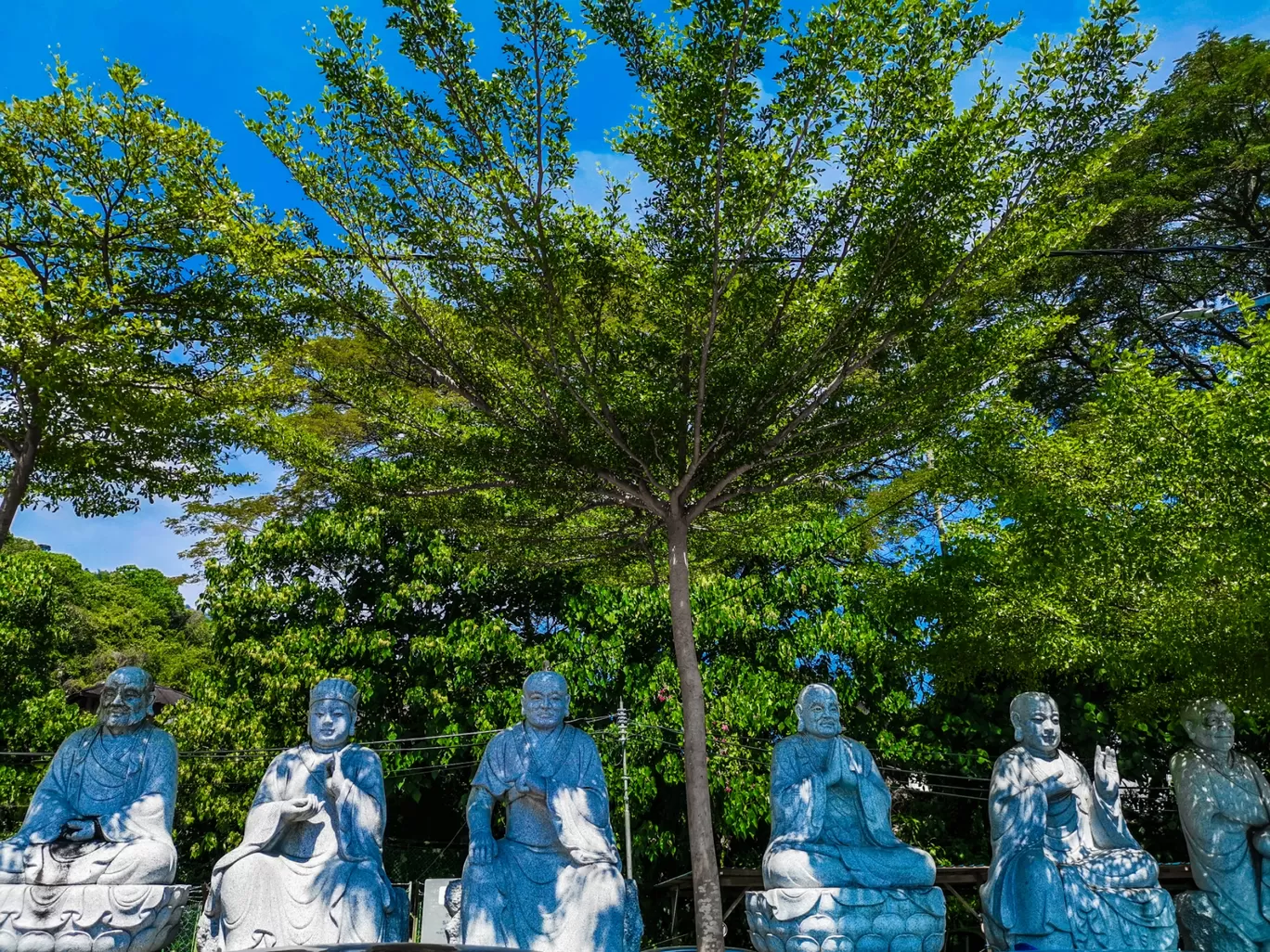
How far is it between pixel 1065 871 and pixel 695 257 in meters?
4.53

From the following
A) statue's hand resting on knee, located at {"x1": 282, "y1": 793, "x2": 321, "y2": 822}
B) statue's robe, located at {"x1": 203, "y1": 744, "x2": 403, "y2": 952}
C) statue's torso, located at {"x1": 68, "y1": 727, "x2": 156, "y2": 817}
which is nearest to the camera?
statue's robe, located at {"x1": 203, "y1": 744, "x2": 403, "y2": 952}

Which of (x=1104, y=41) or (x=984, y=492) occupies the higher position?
(x=1104, y=41)

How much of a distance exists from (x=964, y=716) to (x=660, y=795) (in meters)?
4.93

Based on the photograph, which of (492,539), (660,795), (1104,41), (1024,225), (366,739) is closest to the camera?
(1104,41)

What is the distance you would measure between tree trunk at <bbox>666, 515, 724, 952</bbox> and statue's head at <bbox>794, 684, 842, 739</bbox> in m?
1.09

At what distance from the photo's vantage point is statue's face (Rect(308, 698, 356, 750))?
20.8 feet

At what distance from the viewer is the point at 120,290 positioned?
8.18 m

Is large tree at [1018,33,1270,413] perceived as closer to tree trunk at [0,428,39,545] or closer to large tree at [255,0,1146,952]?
large tree at [255,0,1146,952]

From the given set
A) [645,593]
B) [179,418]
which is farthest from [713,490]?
[645,593]

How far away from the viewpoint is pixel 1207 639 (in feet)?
24.6

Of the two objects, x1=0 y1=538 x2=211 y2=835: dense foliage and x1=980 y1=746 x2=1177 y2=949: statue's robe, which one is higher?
x1=0 y1=538 x2=211 y2=835: dense foliage

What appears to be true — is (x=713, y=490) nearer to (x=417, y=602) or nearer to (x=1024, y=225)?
(x=1024, y=225)

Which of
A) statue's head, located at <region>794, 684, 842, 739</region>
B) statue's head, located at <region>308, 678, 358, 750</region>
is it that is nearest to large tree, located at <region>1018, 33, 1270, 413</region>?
statue's head, located at <region>794, 684, 842, 739</region>

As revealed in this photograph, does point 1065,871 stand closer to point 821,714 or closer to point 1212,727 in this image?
point 821,714
